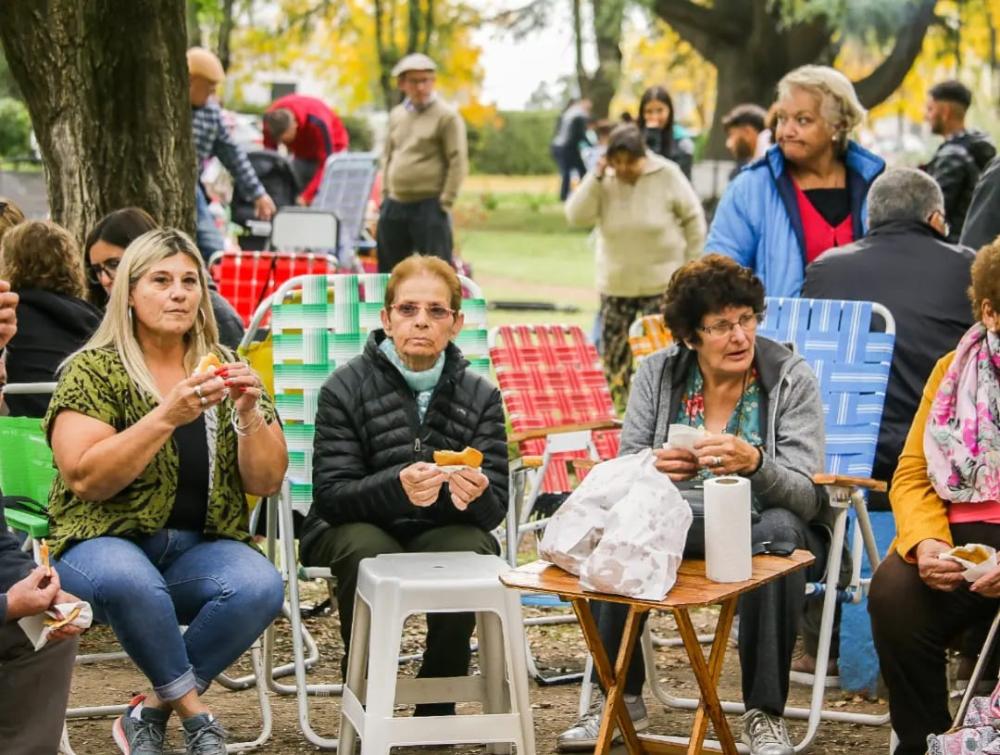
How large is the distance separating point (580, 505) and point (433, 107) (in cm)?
785

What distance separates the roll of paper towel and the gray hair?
6.47 ft

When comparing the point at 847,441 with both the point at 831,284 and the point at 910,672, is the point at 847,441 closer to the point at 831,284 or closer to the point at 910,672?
the point at 831,284

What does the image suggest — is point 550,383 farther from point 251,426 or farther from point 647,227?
point 647,227

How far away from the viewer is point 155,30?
6730 millimetres

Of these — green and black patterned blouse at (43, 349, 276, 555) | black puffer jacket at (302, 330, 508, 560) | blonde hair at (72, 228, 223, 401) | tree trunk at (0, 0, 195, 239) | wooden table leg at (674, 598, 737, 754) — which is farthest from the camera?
tree trunk at (0, 0, 195, 239)

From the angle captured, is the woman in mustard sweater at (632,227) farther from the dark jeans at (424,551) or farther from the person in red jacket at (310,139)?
the person in red jacket at (310,139)

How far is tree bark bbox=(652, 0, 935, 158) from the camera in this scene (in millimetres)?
20609

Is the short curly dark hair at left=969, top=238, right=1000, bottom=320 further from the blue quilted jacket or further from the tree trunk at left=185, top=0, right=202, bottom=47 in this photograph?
the tree trunk at left=185, top=0, right=202, bottom=47

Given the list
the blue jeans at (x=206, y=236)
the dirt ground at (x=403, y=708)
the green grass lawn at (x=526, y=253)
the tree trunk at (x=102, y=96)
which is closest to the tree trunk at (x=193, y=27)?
the green grass lawn at (x=526, y=253)

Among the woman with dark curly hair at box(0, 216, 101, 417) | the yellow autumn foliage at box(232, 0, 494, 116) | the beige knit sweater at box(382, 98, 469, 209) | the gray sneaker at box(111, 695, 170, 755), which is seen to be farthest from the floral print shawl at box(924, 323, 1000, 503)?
the yellow autumn foliage at box(232, 0, 494, 116)

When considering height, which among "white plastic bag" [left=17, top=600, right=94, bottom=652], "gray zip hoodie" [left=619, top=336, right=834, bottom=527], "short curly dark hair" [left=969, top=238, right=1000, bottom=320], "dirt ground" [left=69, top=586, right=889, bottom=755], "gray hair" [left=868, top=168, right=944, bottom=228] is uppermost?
"gray hair" [left=868, top=168, right=944, bottom=228]

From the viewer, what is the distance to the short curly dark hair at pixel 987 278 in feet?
14.0

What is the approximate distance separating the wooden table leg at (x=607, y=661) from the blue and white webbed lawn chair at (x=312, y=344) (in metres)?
1.27

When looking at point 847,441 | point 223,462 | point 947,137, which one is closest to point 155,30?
point 223,462
